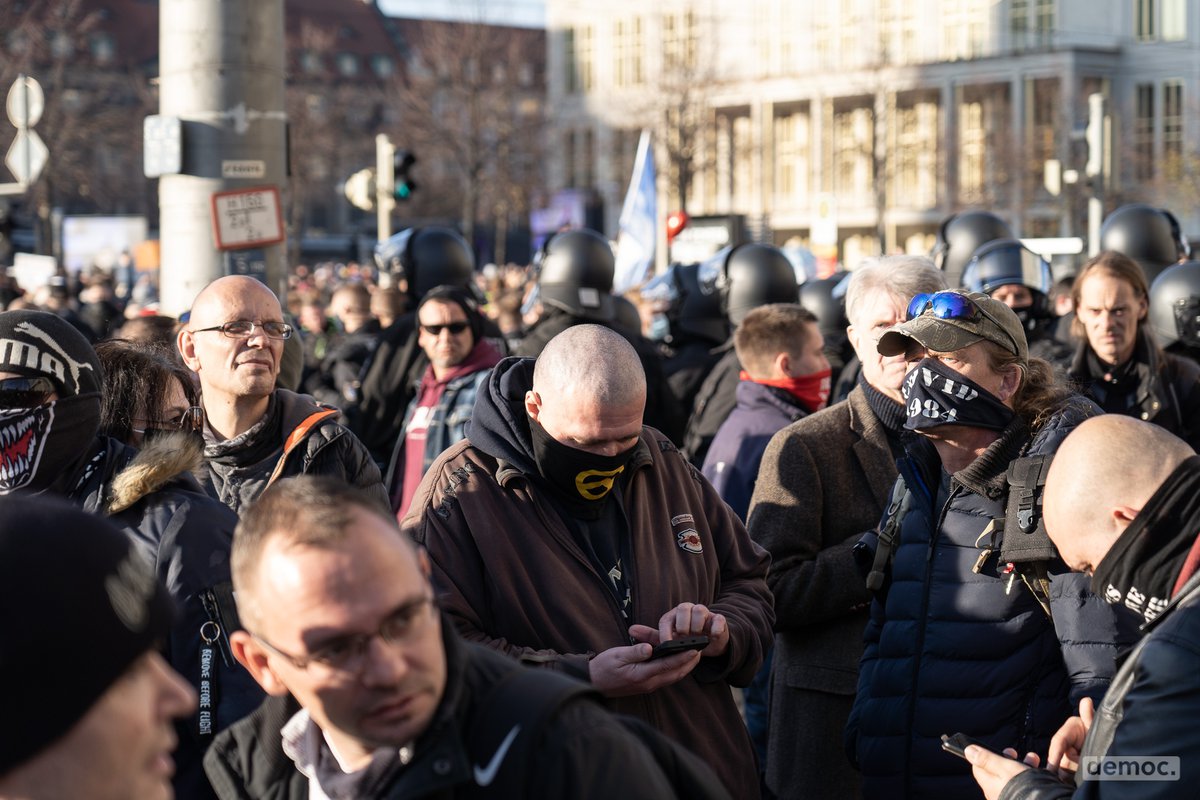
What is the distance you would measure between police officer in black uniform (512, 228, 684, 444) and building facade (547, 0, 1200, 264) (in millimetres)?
42782

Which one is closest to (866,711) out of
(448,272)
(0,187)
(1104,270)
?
(1104,270)

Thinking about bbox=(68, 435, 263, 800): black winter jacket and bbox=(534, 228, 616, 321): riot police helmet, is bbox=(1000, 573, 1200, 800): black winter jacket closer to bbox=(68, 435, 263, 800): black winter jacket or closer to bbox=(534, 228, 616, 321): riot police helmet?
bbox=(68, 435, 263, 800): black winter jacket

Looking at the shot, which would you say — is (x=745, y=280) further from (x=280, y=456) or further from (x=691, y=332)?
(x=280, y=456)

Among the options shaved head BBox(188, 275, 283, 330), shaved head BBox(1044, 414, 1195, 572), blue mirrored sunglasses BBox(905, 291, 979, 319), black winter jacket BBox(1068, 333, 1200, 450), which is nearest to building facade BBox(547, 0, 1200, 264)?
black winter jacket BBox(1068, 333, 1200, 450)

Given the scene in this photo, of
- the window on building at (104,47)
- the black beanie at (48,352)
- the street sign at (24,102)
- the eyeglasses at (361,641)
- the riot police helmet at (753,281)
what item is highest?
the window on building at (104,47)

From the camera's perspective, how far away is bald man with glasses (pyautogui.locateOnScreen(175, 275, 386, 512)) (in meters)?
4.38

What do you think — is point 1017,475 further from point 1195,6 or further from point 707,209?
point 707,209

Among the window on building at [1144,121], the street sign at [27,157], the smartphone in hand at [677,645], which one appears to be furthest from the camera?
the window on building at [1144,121]

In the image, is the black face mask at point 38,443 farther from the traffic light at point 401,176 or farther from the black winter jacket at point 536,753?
the traffic light at point 401,176

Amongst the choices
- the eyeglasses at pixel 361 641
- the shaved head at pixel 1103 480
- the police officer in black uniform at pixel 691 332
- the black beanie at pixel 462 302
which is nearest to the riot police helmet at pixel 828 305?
the police officer in black uniform at pixel 691 332

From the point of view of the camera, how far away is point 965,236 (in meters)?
10.1

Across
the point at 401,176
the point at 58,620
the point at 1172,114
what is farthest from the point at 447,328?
the point at 1172,114

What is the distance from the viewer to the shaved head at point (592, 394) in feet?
12.1

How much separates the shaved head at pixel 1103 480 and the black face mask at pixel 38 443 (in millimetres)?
2103
